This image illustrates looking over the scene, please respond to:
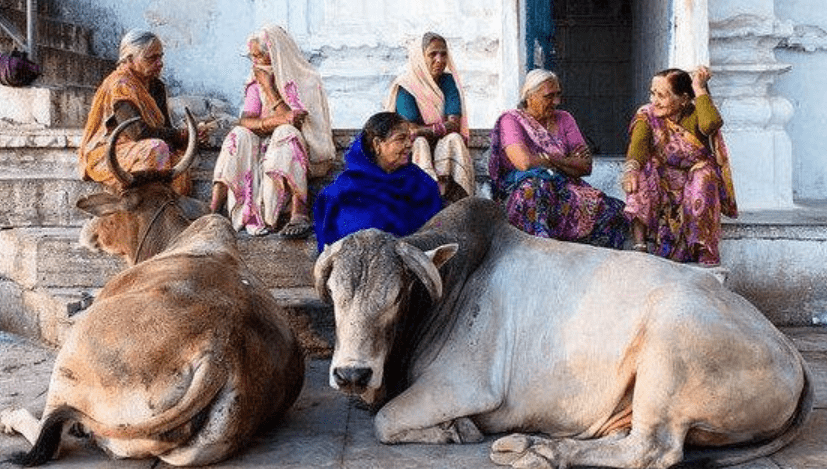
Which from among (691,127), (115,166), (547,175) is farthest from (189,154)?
(691,127)

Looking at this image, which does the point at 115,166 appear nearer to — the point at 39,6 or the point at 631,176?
the point at 631,176

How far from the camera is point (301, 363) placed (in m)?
4.96

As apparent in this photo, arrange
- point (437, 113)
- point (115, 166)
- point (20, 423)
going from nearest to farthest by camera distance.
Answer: point (20, 423) < point (115, 166) < point (437, 113)

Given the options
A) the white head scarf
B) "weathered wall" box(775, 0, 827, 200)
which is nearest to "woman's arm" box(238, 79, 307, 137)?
the white head scarf

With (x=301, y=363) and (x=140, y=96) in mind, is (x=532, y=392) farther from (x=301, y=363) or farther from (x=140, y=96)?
(x=140, y=96)

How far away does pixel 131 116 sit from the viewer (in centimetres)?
712

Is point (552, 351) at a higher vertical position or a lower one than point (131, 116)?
lower

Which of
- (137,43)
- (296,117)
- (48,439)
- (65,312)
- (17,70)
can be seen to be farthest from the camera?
(17,70)

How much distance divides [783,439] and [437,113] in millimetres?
3779

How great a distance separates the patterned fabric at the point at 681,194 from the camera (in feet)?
23.2

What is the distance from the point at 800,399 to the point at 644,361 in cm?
69

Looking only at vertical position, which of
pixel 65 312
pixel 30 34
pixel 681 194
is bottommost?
pixel 65 312

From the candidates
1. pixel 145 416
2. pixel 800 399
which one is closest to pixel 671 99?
pixel 800 399

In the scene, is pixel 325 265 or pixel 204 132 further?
pixel 204 132
